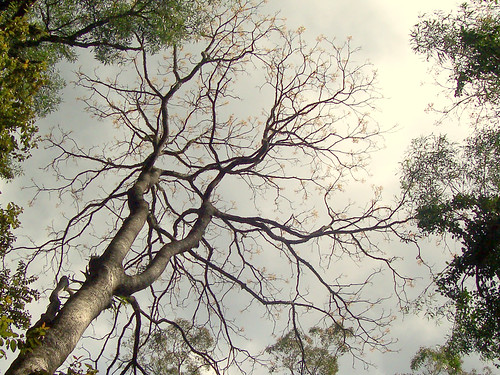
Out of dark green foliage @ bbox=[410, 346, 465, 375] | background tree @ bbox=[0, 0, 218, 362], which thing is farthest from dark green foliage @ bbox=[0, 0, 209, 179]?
dark green foliage @ bbox=[410, 346, 465, 375]

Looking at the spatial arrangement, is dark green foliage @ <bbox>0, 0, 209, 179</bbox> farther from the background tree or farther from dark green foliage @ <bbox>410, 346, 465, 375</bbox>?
dark green foliage @ <bbox>410, 346, 465, 375</bbox>

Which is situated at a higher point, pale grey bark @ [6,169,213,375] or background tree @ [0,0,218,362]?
background tree @ [0,0,218,362]

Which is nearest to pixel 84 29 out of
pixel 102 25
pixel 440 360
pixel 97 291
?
pixel 102 25

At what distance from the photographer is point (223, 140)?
8.37 metres

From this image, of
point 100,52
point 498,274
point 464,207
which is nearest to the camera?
point 498,274

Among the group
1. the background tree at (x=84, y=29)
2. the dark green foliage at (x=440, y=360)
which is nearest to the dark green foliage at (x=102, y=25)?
the background tree at (x=84, y=29)

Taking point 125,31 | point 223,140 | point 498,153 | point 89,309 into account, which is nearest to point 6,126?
point 89,309

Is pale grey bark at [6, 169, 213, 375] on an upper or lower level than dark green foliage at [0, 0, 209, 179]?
lower

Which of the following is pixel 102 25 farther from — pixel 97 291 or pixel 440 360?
pixel 440 360

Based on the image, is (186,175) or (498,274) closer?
(498,274)

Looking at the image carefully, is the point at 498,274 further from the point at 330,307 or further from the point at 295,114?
the point at 295,114

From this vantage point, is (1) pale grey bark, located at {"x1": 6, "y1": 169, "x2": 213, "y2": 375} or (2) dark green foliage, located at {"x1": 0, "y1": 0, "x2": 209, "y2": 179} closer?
(1) pale grey bark, located at {"x1": 6, "y1": 169, "x2": 213, "y2": 375}

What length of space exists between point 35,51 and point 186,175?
3364mm

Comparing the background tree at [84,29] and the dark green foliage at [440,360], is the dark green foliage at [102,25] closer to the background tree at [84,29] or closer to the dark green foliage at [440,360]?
the background tree at [84,29]
